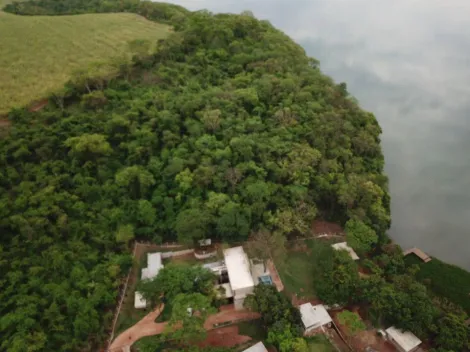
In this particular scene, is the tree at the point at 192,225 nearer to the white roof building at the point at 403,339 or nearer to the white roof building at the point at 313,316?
Result: the white roof building at the point at 313,316

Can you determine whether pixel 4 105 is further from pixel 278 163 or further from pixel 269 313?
pixel 269 313

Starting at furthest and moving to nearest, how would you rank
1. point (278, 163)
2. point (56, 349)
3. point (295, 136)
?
point (295, 136) < point (278, 163) < point (56, 349)

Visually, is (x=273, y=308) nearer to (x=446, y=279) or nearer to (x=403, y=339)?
(x=403, y=339)

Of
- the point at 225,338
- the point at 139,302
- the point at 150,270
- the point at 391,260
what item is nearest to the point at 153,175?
the point at 150,270

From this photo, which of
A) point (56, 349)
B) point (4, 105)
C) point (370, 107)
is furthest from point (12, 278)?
point (370, 107)

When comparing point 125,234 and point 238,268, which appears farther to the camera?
point 125,234

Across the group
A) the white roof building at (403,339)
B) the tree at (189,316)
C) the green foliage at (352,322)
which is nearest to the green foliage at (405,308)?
the white roof building at (403,339)

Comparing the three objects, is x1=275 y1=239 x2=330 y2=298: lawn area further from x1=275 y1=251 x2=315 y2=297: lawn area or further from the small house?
the small house
